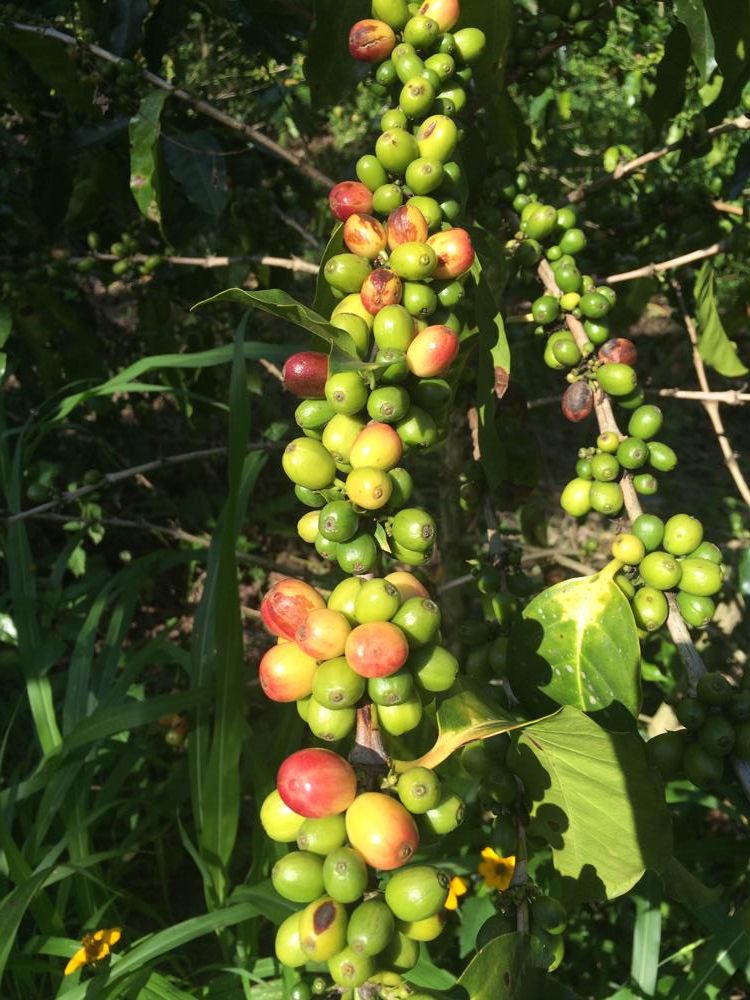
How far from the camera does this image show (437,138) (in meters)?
1.01

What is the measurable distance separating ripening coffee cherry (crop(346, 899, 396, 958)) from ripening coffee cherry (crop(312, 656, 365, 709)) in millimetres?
188

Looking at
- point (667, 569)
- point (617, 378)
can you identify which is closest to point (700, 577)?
point (667, 569)

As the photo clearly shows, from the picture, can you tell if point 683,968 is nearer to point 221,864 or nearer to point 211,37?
point 221,864

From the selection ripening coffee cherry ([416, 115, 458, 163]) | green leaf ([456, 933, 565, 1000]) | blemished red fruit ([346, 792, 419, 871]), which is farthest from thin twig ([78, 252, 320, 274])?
green leaf ([456, 933, 565, 1000])

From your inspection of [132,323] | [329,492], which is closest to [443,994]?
[329,492]

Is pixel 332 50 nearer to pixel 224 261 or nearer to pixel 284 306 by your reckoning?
pixel 224 261

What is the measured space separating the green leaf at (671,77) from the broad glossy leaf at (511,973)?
1.48 m

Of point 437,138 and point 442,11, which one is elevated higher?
point 442,11

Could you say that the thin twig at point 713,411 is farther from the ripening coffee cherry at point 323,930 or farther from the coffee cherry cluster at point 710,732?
the ripening coffee cherry at point 323,930

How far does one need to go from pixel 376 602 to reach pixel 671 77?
1.30 meters

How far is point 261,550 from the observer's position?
157 inches

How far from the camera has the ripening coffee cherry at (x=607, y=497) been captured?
4.02 feet

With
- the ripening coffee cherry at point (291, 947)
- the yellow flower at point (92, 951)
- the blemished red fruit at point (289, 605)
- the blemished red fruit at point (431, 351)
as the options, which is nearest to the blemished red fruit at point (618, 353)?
the blemished red fruit at point (431, 351)

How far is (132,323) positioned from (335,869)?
168 inches
